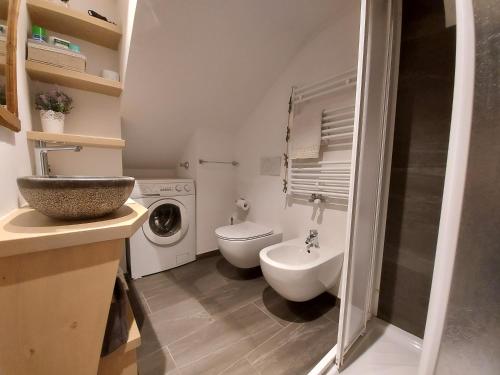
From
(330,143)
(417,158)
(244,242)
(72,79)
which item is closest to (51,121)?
(72,79)

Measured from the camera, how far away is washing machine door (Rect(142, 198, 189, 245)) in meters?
1.86

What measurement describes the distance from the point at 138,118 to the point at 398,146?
1996 mm

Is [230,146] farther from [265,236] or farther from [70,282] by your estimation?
[70,282]

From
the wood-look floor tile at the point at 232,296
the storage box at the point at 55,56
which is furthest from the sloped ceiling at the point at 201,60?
the wood-look floor tile at the point at 232,296

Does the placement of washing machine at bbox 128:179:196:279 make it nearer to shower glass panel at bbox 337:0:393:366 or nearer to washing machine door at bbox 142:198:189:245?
washing machine door at bbox 142:198:189:245

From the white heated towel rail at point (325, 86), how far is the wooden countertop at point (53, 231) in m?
1.47

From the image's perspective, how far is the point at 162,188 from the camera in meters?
1.89

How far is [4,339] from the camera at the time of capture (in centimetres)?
44

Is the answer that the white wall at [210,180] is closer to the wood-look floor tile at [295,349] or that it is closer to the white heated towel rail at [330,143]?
the white heated towel rail at [330,143]

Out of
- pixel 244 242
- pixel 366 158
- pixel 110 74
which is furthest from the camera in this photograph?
pixel 244 242

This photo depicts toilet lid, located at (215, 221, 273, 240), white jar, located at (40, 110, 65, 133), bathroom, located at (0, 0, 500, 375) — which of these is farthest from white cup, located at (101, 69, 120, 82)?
toilet lid, located at (215, 221, 273, 240)

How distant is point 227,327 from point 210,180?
4.56ft

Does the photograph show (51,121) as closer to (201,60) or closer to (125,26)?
(125,26)

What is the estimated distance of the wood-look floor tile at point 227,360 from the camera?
1.00 meters
